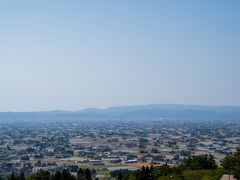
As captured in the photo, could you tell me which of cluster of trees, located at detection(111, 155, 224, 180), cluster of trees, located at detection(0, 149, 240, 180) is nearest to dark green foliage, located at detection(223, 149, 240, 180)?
cluster of trees, located at detection(0, 149, 240, 180)

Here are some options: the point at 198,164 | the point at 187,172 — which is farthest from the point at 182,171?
the point at 187,172

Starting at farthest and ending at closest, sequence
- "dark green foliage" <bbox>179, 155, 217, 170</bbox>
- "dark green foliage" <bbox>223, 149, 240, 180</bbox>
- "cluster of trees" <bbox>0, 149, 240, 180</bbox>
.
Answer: "dark green foliage" <bbox>179, 155, 217, 170</bbox> → "cluster of trees" <bbox>0, 149, 240, 180</bbox> → "dark green foliage" <bbox>223, 149, 240, 180</bbox>

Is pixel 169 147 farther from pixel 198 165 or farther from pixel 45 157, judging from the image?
pixel 198 165

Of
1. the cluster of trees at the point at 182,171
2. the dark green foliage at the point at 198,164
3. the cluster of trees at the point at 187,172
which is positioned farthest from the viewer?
the dark green foliage at the point at 198,164

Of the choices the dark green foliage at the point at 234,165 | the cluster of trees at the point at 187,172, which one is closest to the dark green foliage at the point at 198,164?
the cluster of trees at the point at 187,172

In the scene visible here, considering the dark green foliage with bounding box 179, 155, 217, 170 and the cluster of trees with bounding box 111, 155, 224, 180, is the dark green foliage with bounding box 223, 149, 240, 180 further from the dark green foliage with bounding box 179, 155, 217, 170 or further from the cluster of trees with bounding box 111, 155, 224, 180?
the dark green foliage with bounding box 179, 155, 217, 170

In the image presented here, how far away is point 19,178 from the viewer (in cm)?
3177

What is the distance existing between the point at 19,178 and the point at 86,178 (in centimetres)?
569

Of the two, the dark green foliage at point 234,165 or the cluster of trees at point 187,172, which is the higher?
the dark green foliage at point 234,165

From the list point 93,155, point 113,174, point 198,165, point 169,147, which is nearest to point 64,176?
point 198,165

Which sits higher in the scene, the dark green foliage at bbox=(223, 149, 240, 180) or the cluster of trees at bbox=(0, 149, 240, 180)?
the dark green foliage at bbox=(223, 149, 240, 180)

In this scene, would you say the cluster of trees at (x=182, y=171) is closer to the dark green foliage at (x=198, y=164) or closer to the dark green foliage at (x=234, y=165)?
the dark green foliage at (x=198, y=164)

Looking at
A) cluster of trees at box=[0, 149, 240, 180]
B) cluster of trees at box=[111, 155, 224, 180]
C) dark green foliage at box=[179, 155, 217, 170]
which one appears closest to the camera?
cluster of trees at box=[0, 149, 240, 180]

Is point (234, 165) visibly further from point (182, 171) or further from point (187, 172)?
point (182, 171)
